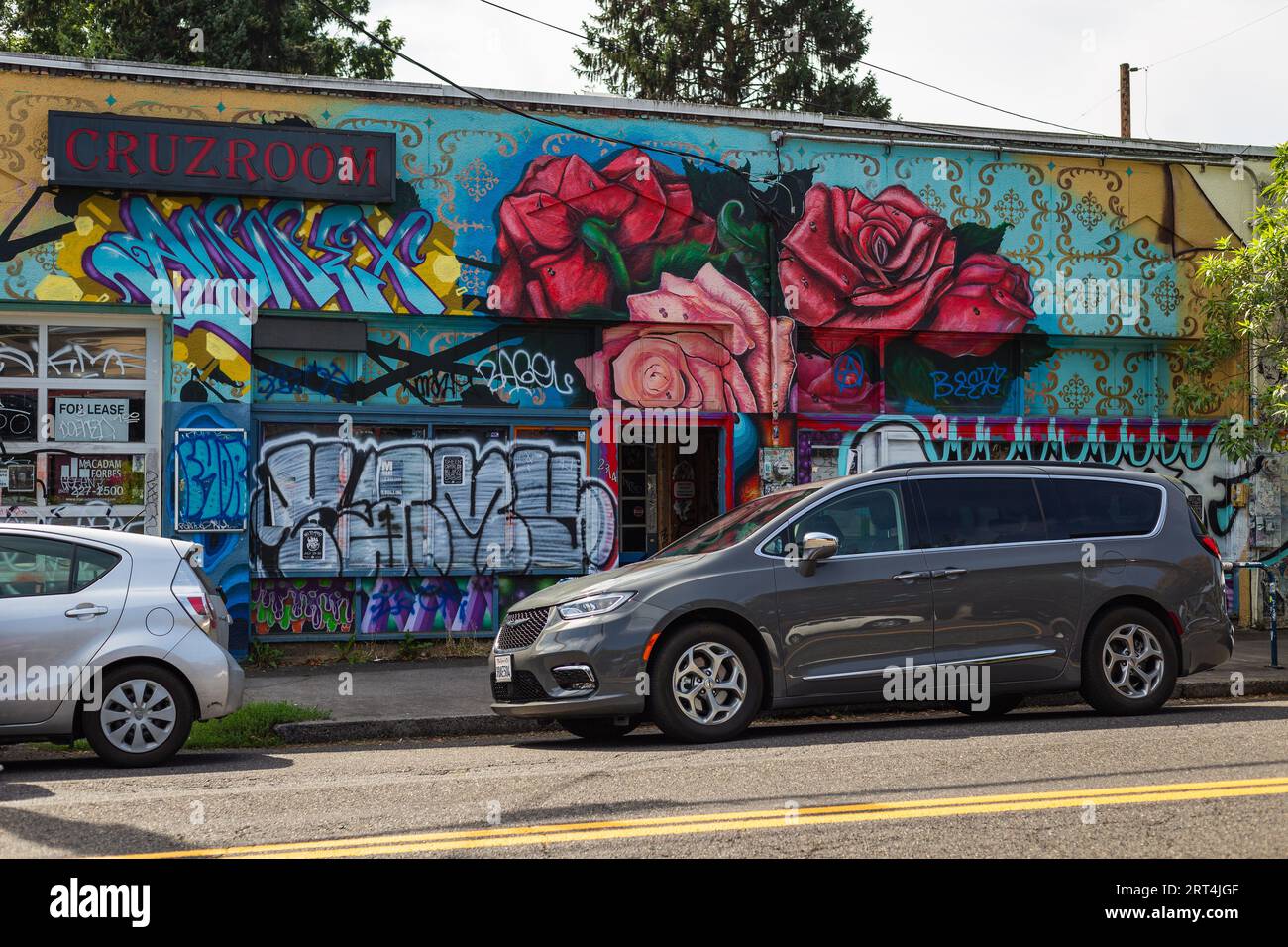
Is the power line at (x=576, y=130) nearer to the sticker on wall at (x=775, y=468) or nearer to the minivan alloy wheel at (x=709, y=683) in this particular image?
the sticker on wall at (x=775, y=468)

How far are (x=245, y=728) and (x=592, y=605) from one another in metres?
3.12

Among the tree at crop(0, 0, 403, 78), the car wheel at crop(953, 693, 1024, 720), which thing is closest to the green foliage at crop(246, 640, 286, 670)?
the car wheel at crop(953, 693, 1024, 720)

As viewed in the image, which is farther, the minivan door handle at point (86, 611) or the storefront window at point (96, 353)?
the storefront window at point (96, 353)

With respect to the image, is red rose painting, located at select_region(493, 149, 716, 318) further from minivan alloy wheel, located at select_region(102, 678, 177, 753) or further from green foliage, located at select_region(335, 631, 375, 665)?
minivan alloy wheel, located at select_region(102, 678, 177, 753)

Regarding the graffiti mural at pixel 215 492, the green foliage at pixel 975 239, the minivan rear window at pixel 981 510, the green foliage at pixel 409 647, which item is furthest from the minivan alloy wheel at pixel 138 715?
the green foliage at pixel 975 239

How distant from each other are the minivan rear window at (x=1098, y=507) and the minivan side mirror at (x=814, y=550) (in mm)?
1850

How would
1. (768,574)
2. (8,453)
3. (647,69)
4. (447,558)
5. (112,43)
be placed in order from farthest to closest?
1. (647,69)
2. (112,43)
3. (447,558)
4. (8,453)
5. (768,574)

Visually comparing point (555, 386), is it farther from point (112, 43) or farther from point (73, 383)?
point (112, 43)

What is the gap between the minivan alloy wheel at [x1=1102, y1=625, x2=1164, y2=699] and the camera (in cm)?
1032

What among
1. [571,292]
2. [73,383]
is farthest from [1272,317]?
[73,383]

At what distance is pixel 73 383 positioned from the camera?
14.5 meters

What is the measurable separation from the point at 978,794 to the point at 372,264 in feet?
33.3

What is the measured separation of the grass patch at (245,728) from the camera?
10500 millimetres

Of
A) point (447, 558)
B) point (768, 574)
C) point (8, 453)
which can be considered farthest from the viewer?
point (447, 558)
